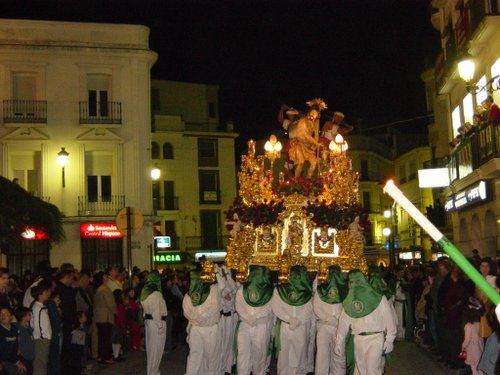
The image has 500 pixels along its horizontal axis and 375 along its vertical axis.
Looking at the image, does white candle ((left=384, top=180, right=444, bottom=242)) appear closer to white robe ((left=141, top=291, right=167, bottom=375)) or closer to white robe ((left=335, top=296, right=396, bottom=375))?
white robe ((left=335, top=296, right=396, bottom=375))

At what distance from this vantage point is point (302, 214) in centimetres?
1535

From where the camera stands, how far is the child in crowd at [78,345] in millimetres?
13297

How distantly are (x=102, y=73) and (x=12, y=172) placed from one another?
5.13 m

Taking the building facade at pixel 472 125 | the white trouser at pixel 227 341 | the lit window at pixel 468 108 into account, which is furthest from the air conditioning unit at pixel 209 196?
the white trouser at pixel 227 341

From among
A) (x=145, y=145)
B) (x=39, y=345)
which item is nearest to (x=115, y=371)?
(x=39, y=345)

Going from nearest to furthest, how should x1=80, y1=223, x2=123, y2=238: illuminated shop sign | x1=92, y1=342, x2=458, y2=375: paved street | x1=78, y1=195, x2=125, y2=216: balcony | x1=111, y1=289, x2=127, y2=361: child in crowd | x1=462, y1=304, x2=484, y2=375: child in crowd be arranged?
x1=462, y1=304, x2=484, y2=375: child in crowd
x1=92, y1=342, x2=458, y2=375: paved street
x1=111, y1=289, x2=127, y2=361: child in crowd
x1=80, y1=223, x2=123, y2=238: illuminated shop sign
x1=78, y1=195, x2=125, y2=216: balcony

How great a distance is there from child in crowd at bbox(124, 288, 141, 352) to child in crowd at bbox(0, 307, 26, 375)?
7.71 metres

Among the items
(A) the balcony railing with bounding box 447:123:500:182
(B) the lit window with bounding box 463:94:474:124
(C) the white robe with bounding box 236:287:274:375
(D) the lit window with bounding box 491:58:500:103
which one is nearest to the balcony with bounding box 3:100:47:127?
(A) the balcony railing with bounding box 447:123:500:182

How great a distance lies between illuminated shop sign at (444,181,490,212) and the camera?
66.3ft

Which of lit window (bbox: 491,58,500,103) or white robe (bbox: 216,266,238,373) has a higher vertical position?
lit window (bbox: 491,58,500,103)

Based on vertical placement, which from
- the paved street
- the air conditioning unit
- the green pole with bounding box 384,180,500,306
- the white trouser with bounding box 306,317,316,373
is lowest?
the paved street

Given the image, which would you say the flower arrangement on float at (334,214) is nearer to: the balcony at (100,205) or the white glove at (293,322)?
the white glove at (293,322)

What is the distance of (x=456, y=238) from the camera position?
26.4 metres

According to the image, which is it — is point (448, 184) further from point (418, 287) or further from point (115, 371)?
point (115, 371)
